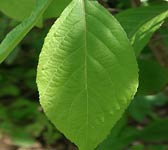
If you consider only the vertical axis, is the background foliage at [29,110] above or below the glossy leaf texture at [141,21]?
below

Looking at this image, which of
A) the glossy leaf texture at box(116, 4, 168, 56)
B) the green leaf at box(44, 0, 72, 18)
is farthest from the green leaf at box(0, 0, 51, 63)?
the glossy leaf texture at box(116, 4, 168, 56)

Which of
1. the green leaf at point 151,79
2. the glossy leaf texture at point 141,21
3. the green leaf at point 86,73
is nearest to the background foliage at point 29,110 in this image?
the green leaf at point 151,79

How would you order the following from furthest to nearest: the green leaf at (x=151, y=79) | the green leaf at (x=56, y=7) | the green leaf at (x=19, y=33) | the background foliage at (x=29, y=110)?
the background foliage at (x=29, y=110) < the green leaf at (x=151, y=79) < the green leaf at (x=56, y=7) < the green leaf at (x=19, y=33)

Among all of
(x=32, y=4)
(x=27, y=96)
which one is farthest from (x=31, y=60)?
(x=32, y=4)

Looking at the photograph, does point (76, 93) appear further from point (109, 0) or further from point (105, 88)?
point (109, 0)

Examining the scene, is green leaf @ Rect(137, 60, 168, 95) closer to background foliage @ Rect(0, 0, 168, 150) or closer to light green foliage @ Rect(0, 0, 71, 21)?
light green foliage @ Rect(0, 0, 71, 21)

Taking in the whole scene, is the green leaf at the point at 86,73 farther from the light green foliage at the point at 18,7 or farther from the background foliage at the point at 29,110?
the background foliage at the point at 29,110

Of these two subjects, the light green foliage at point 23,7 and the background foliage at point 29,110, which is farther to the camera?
the background foliage at point 29,110
